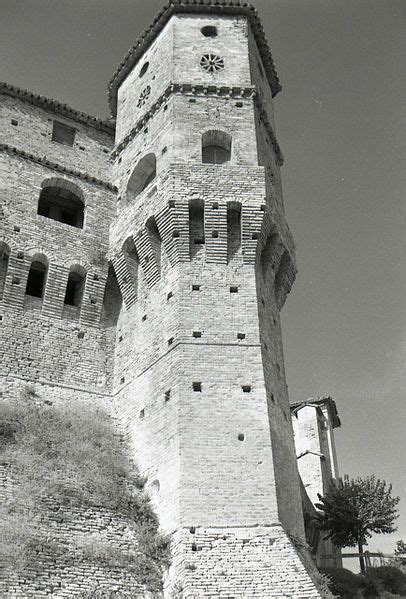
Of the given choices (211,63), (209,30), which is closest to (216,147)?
(211,63)

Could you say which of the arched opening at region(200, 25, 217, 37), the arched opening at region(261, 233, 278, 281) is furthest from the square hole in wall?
the arched opening at region(261, 233, 278, 281)

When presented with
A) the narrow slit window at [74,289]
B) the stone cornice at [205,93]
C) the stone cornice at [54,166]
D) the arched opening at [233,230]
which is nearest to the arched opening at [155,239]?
the arched opening at [233,230]

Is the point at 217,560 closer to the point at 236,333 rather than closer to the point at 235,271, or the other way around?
the point at 236,333

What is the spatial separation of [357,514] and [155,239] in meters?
10.0

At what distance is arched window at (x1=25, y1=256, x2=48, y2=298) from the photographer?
2048 cm

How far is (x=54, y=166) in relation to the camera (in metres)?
22.3

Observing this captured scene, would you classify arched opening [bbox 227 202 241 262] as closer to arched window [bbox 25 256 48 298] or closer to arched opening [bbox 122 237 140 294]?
arched opening [bbox 122 237 140 294]

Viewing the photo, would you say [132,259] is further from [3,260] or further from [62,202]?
[62,202]

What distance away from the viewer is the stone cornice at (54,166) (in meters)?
21.9

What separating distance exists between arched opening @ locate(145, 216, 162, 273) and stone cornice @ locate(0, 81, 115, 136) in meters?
6.32

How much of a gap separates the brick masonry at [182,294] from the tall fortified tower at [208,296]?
0.15ft

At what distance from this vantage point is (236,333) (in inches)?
685

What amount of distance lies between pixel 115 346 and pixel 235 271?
13.7 feet

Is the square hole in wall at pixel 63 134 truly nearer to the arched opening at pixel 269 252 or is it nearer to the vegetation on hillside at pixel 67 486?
the arched opening at pixel 269 252
